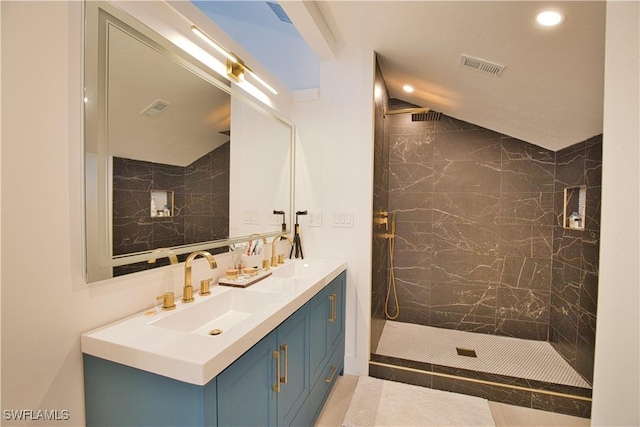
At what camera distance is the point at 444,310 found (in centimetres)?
313

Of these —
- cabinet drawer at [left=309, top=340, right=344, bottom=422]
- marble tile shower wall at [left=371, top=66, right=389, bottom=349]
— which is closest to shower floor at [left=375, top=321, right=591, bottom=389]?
marble tile shower wall at [left=371, top=66, right=389, bottom=349]

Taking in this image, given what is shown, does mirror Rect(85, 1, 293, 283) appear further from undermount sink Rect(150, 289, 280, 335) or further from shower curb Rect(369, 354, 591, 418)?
shower curb Rect(369, 354, 591, 418)

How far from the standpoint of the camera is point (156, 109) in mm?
1322

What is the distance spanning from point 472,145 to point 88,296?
3.27m

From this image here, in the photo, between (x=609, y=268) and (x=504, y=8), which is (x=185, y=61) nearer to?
(x=504, y=8)

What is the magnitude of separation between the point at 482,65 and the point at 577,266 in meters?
1.76

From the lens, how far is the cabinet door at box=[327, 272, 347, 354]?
6.57ft

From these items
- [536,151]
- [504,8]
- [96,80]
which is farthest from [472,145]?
[96,80]

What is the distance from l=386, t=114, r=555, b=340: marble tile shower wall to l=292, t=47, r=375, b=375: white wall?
1.10 meters

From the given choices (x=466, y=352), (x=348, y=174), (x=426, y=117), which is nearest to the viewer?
(x=348, y=174)

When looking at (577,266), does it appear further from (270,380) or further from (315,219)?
(270,380)

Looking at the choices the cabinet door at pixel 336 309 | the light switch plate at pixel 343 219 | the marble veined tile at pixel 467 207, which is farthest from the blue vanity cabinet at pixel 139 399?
the marble veined tile at pixel 467 207

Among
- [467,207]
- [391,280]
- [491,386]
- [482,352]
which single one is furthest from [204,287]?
[467,207]

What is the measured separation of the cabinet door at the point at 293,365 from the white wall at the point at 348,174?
2.71ft
